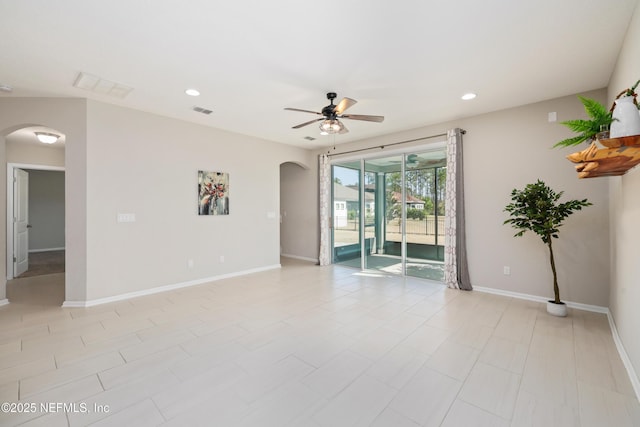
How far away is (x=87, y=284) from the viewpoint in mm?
3855

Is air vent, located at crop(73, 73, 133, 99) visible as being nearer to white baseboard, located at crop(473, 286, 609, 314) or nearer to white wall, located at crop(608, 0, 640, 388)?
white wall, located at crop(608, 0, 640, 388)

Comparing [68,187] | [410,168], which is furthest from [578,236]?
[68,187]

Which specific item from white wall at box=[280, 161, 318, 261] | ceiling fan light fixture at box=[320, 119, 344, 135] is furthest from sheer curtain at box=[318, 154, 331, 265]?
ceiling fan light fixture at box=[320, 119, 344, 135]

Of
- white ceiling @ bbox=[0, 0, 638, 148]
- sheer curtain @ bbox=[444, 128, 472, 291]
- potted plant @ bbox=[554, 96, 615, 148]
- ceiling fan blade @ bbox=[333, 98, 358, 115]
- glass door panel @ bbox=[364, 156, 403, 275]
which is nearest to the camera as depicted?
potted plant @ bbox=[554, 96, 615, 148]

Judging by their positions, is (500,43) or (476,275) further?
(476,275)

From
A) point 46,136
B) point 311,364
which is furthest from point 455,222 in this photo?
point 46,136

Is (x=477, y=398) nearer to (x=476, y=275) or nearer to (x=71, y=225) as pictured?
(x=476, y=275)

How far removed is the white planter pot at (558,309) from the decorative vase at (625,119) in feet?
8.78

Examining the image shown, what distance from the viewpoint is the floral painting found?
5086 millimetres

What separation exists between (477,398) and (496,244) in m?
3.04

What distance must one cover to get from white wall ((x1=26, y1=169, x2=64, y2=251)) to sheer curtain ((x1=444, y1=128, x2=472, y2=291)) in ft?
36.8

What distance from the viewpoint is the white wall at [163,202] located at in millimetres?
3975

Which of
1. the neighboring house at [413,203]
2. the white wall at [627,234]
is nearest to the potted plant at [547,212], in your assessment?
the white wall at [627,234]

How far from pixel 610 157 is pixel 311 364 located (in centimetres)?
277
